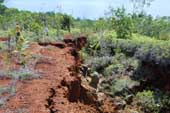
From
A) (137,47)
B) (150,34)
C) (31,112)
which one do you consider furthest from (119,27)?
(31,112)

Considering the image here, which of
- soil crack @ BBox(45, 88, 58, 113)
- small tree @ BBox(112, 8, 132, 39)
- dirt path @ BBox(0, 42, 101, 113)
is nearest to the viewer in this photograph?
dirt path @ BBox(0, 42, 101, 113)

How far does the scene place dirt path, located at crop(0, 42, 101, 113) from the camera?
8602mm

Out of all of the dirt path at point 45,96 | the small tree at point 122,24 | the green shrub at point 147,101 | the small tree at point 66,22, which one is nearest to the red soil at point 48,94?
the dirt path at point 45,96

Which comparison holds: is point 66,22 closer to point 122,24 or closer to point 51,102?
point 122,24

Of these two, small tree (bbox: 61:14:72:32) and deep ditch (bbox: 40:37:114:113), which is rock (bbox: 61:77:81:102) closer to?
deep ditch (bbox: 40:37:114:113)

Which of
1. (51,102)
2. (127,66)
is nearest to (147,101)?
(127,66)

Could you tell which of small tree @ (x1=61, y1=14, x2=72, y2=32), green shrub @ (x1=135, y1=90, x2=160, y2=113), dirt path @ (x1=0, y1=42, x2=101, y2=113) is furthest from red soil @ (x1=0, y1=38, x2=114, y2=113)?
small tree @ (x1=61, y1=14, x2=72, y2=32)

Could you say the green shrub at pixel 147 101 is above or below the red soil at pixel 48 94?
below

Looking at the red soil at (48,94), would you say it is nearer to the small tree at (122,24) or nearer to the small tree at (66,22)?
the small tree at (122,24)

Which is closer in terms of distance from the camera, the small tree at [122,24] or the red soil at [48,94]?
the red soil at [48,94]

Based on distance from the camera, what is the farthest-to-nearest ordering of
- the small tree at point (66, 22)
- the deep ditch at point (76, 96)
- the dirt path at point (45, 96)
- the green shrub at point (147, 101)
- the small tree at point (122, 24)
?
the small tree at point (66, 22), the small tree at point (122, 24), the green shrub at point (147, 101), the deep ditch at point (76, 96), the dirt path at point (45, 96)

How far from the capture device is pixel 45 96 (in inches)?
376

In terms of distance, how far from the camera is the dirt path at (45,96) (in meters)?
8.60

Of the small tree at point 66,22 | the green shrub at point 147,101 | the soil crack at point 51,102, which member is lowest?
the green shrub at point 147,101
